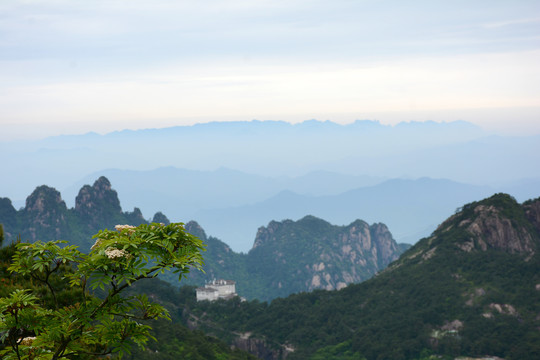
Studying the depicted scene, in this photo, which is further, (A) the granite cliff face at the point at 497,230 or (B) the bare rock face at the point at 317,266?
(B) the bare rock face at the point at 317,266

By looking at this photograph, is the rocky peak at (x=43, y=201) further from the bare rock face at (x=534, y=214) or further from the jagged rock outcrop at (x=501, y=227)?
the bare rock face at (x=534, y=214)

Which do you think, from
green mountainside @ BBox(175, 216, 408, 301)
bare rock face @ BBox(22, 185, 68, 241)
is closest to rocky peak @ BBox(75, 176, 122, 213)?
bare rock face @ BBox(22, 185, 68, 241)

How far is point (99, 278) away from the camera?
36.5ft

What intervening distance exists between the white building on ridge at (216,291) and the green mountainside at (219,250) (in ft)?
42.1

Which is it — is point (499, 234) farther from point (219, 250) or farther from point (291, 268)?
point (219, 250)

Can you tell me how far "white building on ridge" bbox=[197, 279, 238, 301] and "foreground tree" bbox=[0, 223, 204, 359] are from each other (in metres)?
105

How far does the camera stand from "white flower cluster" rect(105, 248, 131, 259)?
10781mm

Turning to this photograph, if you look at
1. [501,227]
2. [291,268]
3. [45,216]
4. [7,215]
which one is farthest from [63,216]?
[501,227]

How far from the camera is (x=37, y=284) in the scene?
2414cm

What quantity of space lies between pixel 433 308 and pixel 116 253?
7968 centimetres

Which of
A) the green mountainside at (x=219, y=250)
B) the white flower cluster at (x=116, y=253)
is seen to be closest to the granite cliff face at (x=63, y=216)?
the green mountainside at (x=219, y=250)

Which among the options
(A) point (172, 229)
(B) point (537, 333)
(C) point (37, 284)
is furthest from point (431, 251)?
(A) point (172, 229)

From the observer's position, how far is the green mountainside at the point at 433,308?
76.2 meters

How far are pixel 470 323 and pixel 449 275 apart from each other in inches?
590
